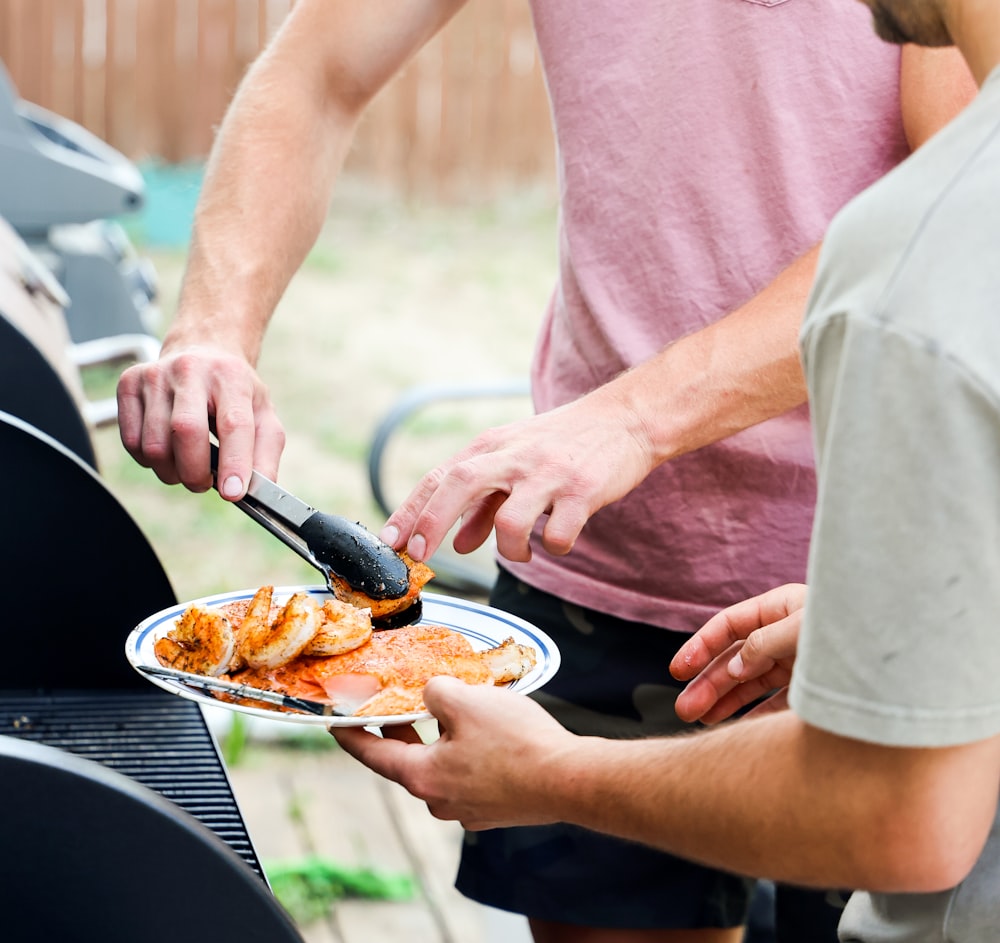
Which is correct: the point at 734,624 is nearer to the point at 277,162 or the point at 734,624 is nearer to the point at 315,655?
the point at 315,655

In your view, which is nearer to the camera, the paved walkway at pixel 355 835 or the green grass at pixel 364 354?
the paved walkway at pixel 355 835

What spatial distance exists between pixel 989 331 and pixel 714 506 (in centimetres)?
106

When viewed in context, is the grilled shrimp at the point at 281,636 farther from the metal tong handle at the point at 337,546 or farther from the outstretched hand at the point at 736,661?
the outstretched hand at the point at 736,661

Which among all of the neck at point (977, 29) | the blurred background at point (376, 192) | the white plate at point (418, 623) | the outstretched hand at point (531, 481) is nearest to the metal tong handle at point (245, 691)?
the white plate at point (418, 623)

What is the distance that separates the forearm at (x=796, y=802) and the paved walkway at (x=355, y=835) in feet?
5.26

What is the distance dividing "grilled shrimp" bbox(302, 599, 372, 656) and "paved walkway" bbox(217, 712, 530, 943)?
4.35ft

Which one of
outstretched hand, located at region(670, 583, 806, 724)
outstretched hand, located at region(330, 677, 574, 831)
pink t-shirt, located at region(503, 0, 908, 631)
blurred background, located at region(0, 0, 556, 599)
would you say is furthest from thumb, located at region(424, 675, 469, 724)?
blurred background, located at region(0, 0, 556, 599)

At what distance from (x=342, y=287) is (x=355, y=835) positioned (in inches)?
208

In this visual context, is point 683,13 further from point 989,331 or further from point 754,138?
point 989,331

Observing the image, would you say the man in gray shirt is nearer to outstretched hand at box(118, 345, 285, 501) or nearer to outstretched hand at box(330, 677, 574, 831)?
outstretched hand at box(330, 677, 574, 831)

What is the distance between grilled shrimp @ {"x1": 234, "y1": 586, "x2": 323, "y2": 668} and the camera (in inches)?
54.4

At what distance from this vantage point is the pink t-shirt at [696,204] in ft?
5.59

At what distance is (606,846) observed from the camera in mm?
1926

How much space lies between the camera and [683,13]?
1.74 meters
